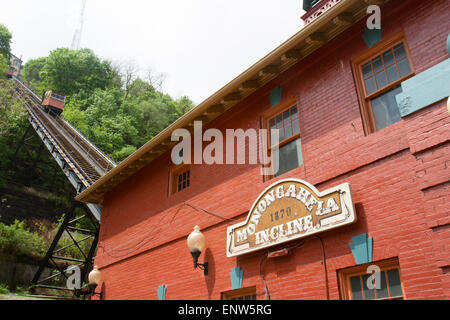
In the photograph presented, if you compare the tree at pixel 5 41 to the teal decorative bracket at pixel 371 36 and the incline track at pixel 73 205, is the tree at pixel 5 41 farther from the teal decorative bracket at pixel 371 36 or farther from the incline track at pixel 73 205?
the teal decorative bracket at pixel 371 36

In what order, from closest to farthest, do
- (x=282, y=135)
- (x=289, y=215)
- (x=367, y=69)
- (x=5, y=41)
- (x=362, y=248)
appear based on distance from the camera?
(x=362, y=248), (x=289, y=215), (x=367, y=69), (x=282, y=135), (x=5, y=41)

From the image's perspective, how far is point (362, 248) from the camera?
5945mm

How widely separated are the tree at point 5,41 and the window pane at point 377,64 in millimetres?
61356

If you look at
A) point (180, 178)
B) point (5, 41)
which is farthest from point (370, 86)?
point (5, 41)

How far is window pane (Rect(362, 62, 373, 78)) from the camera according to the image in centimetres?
714

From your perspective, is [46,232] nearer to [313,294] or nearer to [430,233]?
[313,294]

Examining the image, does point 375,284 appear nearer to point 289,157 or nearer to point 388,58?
point 289,157

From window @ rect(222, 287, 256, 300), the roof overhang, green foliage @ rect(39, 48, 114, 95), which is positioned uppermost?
green foliage @ rect(39, 48, 114, 95)

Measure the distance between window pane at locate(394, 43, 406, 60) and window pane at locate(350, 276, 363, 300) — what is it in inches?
148

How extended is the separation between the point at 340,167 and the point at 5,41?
63481mm

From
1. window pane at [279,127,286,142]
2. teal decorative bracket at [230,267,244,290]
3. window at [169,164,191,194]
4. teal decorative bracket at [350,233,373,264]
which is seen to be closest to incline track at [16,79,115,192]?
window at [169,164,191,194]

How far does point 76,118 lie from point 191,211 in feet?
124

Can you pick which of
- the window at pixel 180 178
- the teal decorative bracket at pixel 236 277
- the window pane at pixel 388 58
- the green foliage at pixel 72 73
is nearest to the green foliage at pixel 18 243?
the window at pixel 180 178

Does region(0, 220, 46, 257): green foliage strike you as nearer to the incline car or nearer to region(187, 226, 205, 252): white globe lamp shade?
region(187, 226, 205, 252): white globe lamp shade
